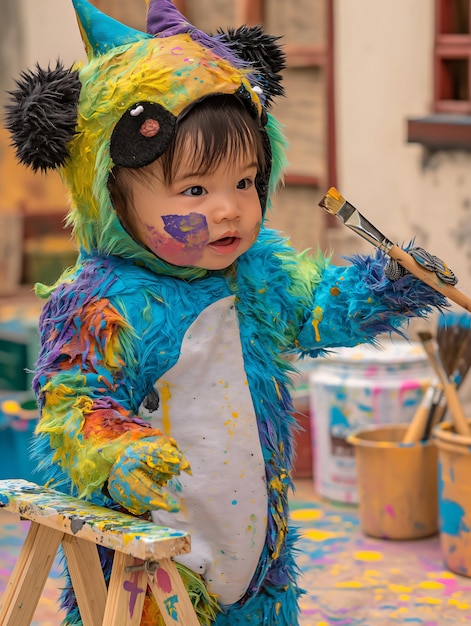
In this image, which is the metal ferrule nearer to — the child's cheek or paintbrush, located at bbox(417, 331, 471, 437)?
the child's cheek

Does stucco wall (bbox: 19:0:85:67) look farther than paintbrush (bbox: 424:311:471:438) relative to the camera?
Yes

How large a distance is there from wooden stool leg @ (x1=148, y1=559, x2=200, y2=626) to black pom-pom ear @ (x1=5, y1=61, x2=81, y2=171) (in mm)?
836

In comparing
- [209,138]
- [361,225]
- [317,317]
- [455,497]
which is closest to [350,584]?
[455,497]

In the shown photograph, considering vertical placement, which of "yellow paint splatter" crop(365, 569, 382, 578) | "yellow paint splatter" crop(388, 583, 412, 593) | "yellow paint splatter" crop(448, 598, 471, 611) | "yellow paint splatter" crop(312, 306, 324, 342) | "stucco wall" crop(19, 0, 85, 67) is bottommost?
"yellow paint splatter" crop(448, 598, 471, 611)

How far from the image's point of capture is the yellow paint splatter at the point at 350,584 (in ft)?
11.7

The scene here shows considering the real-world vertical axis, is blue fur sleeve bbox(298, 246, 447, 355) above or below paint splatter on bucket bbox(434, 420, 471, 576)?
above

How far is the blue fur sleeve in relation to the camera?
2457 millimetres

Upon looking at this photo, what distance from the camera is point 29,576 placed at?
223cm

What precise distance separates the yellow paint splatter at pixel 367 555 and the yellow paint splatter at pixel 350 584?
0.64 feet

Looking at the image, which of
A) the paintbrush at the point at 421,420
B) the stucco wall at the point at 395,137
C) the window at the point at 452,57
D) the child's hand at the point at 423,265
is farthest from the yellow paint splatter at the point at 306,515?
the child's hand at the point at 423,265

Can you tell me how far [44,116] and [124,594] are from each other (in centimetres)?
92

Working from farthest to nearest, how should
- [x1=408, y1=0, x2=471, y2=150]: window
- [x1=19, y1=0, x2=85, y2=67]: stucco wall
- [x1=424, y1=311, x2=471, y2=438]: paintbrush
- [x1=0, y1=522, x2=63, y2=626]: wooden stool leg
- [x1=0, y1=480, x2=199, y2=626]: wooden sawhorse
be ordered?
[x1=19, y1=0, x2=85, y2=67]: stucco wall < [x1=408, y1=0, x2=471, y2=150]: window < [x1=424, y1=311, x2=471, y2=438]: paintbrush < [x1=0, y1=522, x2=63, y2=626]: wooden stool leg < [x1=0, y1=480, x2=199, y2=626]: wooden sawhorse

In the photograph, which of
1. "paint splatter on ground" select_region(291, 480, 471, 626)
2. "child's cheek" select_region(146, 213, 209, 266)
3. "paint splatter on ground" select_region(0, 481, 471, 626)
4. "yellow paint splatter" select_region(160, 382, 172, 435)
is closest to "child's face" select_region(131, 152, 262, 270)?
"child's cheek" select_region(146, 213, 209, 266)

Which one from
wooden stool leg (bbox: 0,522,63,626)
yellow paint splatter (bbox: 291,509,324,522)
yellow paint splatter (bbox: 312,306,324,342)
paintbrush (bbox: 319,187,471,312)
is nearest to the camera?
wooden stool leg (bbox: 0,522,63,626)
